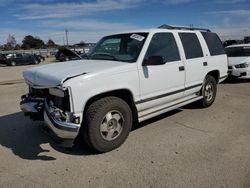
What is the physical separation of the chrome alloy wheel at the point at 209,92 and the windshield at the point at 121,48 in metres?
2.41

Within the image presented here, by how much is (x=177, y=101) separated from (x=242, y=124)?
1.34 meters

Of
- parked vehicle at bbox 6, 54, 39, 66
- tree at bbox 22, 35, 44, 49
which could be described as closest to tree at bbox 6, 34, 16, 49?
tree at bbox 22, 35, 44, 49

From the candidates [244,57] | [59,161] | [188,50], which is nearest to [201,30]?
[188,50]

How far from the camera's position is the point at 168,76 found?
560cm

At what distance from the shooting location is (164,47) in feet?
18.7

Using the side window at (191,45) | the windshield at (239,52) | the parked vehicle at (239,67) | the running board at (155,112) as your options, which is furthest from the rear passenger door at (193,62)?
the windshield at (239,52)

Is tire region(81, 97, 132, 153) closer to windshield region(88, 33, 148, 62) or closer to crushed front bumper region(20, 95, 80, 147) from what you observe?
crushed front bumper region(20, 95, 80, 147)

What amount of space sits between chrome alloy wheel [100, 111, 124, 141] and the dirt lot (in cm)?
26

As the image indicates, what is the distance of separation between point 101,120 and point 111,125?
0.97ft

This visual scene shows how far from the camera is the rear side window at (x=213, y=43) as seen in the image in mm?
7118

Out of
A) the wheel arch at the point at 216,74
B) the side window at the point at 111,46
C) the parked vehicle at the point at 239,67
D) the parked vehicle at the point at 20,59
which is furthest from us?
the parked vehicle at the point at 20,59

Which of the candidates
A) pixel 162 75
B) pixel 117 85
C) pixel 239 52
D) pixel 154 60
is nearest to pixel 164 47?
pixel 162 75

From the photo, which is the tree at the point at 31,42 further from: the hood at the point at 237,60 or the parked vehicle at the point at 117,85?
the parked vehicle at the point at 117,85

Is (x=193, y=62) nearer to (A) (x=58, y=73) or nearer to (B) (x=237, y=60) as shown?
(A) (x=58, y=73)
